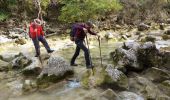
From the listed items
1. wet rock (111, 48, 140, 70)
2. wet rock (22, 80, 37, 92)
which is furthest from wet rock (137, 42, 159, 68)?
wet rock (22, 80, 37, 92)

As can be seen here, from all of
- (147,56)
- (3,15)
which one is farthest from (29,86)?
(3,15)

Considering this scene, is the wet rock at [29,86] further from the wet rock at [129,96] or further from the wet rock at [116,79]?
the wet rock at [129,96]

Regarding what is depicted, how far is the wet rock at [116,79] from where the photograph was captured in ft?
35.9

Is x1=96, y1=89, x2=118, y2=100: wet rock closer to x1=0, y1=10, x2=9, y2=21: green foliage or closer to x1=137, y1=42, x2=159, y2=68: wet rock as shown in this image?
x1=137, y1=42, x2=159, y2=68: wet rock

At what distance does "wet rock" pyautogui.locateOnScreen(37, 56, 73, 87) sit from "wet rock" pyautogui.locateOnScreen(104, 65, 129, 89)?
1.80 metres

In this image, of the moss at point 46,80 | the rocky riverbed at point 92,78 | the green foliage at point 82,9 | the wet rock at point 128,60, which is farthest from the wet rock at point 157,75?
the green foliage at point 82,9

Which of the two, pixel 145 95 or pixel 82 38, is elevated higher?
pixel 82 38

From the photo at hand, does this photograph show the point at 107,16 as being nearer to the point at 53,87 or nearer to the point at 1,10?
the point at 1,10

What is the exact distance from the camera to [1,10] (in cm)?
3022

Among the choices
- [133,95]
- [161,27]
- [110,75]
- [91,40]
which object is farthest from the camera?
[161,27]

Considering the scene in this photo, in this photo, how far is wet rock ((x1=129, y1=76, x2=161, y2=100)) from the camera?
984 centimetres

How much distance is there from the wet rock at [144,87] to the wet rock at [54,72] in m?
2.45

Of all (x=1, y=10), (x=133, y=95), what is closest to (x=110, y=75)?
(x=133, y=95)

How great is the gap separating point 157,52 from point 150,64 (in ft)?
1.98
